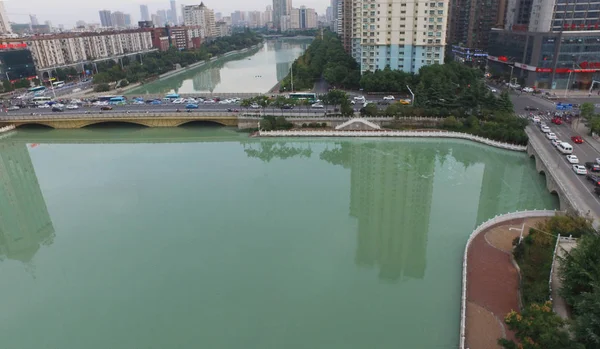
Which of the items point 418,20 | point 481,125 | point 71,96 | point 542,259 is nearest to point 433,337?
point 542,259

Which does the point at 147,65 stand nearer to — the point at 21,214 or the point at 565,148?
the point at 21,214

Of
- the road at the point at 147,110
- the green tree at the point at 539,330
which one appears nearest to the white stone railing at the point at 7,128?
the road at the point at 147,110

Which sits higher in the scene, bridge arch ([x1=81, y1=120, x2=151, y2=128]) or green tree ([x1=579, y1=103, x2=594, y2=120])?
green tree ([x1=579, y1=103, x2=594, y2=120])

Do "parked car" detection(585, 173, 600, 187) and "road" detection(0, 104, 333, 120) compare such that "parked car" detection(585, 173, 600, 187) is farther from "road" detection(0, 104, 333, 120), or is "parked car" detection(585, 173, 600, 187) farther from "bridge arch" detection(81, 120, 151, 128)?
"bridge arch" detection(81, 120, 151, 128)

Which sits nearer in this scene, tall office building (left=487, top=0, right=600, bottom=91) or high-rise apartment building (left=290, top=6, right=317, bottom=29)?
tall office building (left=487, top=0, right=600, bottom=91)

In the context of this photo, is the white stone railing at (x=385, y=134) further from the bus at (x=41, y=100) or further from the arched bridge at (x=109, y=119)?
the bus at (x=41, y=100)

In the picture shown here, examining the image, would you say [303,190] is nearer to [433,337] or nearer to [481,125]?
[433,337]

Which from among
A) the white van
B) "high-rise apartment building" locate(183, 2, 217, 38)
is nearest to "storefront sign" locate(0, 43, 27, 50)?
the white van
